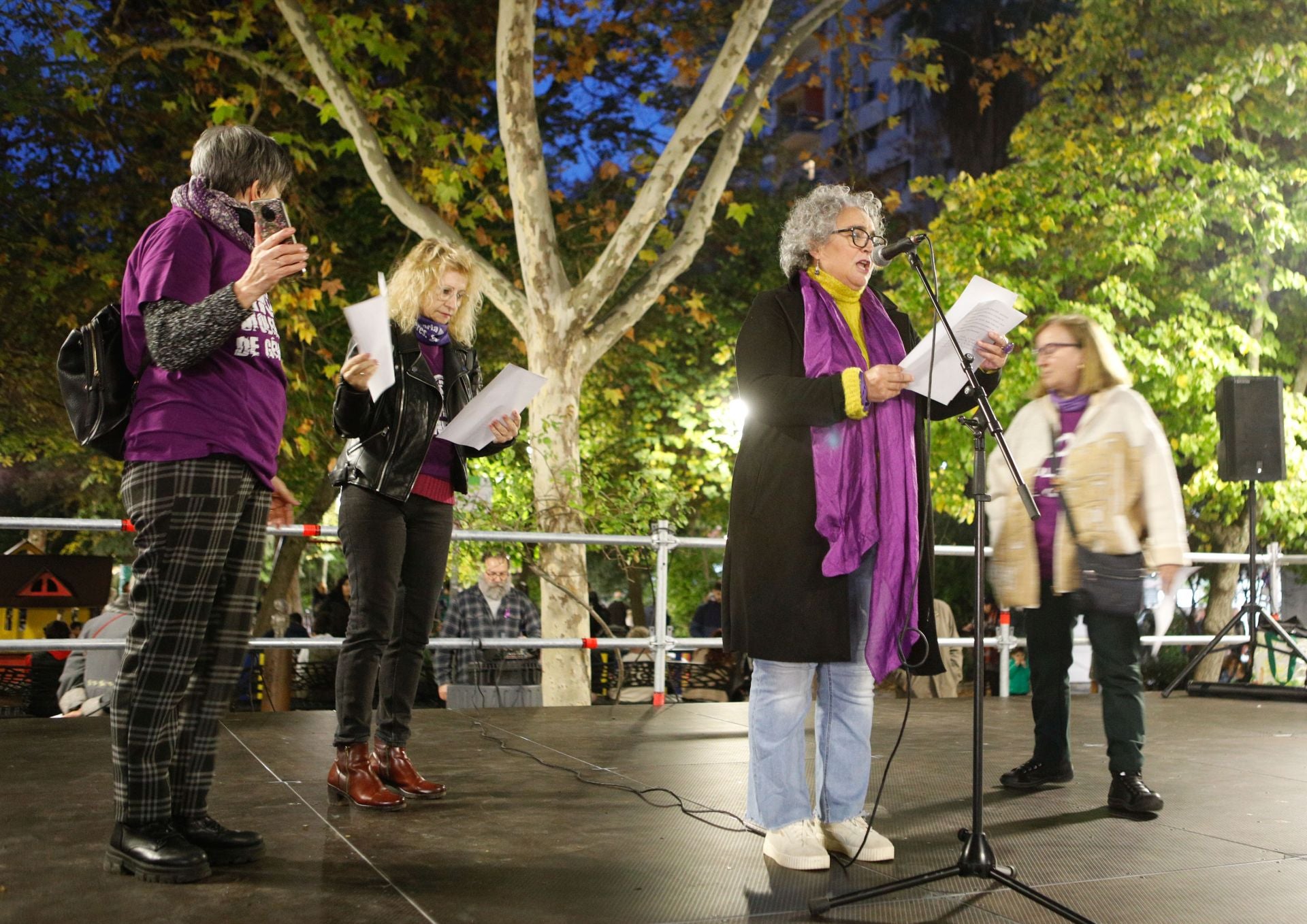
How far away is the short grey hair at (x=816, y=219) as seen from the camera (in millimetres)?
3256

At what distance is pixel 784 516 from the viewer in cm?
311

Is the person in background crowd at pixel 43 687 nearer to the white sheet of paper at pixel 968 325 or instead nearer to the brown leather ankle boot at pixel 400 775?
the brown leather ankle boot at pixel 400 775

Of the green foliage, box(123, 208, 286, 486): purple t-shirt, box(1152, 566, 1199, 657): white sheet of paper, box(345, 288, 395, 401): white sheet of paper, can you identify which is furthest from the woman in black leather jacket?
the green foliage

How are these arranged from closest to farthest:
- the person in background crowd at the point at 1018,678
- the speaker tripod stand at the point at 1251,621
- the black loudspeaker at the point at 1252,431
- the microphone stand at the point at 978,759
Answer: the microphone stand at the point at 978,759, the speaker tripod stand at the point at 1251,621, the black loudspeaker at the point at 1252,431, the person in background crowd at the point at 1018,678

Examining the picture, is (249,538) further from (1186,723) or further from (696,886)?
(1186,723)

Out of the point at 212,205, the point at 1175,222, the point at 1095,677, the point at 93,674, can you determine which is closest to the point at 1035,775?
the point at 1095,677

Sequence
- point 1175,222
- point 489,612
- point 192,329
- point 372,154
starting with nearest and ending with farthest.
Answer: point 192,329
point 489,612
point 372,154
point 1175,222

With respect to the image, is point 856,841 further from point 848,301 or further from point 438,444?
point 438,444

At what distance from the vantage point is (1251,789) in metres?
4.41

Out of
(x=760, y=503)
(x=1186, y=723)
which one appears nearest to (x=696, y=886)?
(x=760, y=503)

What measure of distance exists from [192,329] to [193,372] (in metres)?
0.15

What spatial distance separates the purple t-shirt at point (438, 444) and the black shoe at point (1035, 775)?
2.33 meters

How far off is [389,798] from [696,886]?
3.92ft

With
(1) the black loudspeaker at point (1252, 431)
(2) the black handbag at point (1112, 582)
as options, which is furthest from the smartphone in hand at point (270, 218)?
(1) the black loudspeaker at point (1252, 431)
